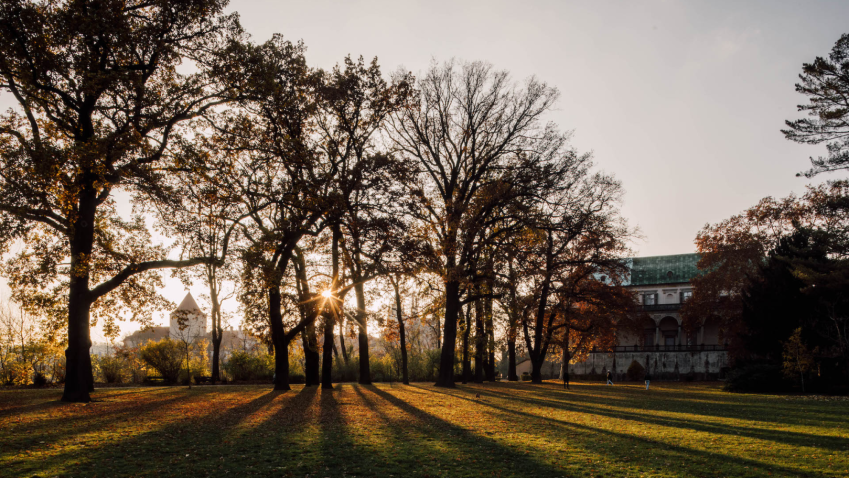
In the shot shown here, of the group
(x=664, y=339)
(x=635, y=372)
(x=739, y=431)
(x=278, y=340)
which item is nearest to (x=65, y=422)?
(x=278, y=340)

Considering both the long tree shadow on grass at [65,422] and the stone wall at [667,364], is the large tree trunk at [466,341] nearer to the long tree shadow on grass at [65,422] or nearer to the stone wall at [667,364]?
the long tree shadow on grass at [65,422]

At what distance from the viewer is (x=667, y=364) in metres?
61.1

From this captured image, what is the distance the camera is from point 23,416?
13156 mm

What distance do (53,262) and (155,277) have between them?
326cm

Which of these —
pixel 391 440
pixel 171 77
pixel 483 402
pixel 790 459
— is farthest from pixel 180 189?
pixel 790 459

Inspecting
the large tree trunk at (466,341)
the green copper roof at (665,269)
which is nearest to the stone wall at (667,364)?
the green copper roof at (665,269)

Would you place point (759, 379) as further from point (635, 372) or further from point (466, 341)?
point (635, 372)

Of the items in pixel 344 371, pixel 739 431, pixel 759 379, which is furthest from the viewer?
pixel 344 371

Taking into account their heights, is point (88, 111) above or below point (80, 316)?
above

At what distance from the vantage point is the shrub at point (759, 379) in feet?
101

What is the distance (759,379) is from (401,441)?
28411 mm

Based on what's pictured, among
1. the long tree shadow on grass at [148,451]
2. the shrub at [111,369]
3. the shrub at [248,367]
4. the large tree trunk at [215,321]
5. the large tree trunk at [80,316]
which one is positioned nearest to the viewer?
the long tree shadow on grass at [148,451]

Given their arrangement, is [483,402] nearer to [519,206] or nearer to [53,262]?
[519,206]

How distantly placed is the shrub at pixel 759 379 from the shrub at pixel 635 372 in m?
25.9
